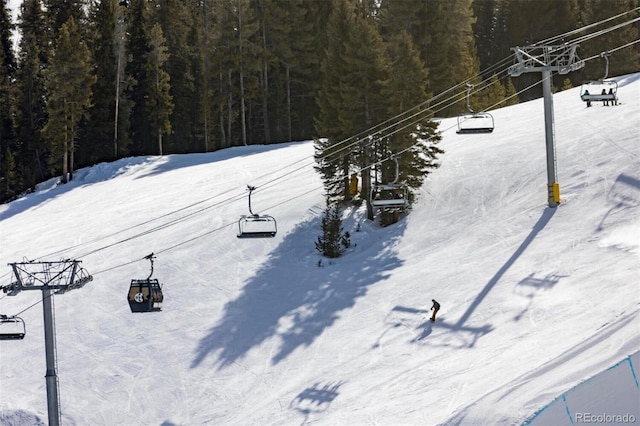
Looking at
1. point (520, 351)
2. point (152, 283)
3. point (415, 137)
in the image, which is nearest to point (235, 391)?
point (152, 283)

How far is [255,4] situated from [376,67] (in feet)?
86.5

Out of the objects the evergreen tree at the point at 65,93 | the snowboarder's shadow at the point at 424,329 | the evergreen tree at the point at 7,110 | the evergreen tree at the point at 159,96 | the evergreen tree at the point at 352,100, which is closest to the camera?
the snowboarder's shadow at the point at 424,329

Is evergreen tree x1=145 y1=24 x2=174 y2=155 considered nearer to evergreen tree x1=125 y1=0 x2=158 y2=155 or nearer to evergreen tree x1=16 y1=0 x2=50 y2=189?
evergreen tree x1=125 y1=0 x2=158 y2=155

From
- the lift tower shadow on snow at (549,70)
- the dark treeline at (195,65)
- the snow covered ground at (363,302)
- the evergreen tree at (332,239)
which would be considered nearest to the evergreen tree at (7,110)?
the dark treeline at (195,65)

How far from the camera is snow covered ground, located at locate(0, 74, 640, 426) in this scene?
71.6 ft

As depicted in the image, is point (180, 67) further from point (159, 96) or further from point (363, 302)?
point (363, 302)

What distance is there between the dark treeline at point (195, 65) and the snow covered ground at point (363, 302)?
13.0 m

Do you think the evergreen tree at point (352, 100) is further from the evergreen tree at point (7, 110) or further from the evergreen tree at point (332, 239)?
the evergreen tree at point (7, 110)

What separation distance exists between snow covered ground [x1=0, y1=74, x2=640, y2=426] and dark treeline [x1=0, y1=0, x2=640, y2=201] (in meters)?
13.0

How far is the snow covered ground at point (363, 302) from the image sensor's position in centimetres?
2183

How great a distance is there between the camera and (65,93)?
171 ft

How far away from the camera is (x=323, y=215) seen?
36031 mm

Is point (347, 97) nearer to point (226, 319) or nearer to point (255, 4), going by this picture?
point (226, 319)

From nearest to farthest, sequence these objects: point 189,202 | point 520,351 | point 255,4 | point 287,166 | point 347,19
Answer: point 520,351 < point 347,19 < point 189,202 < point 287,166 < point 255,4
